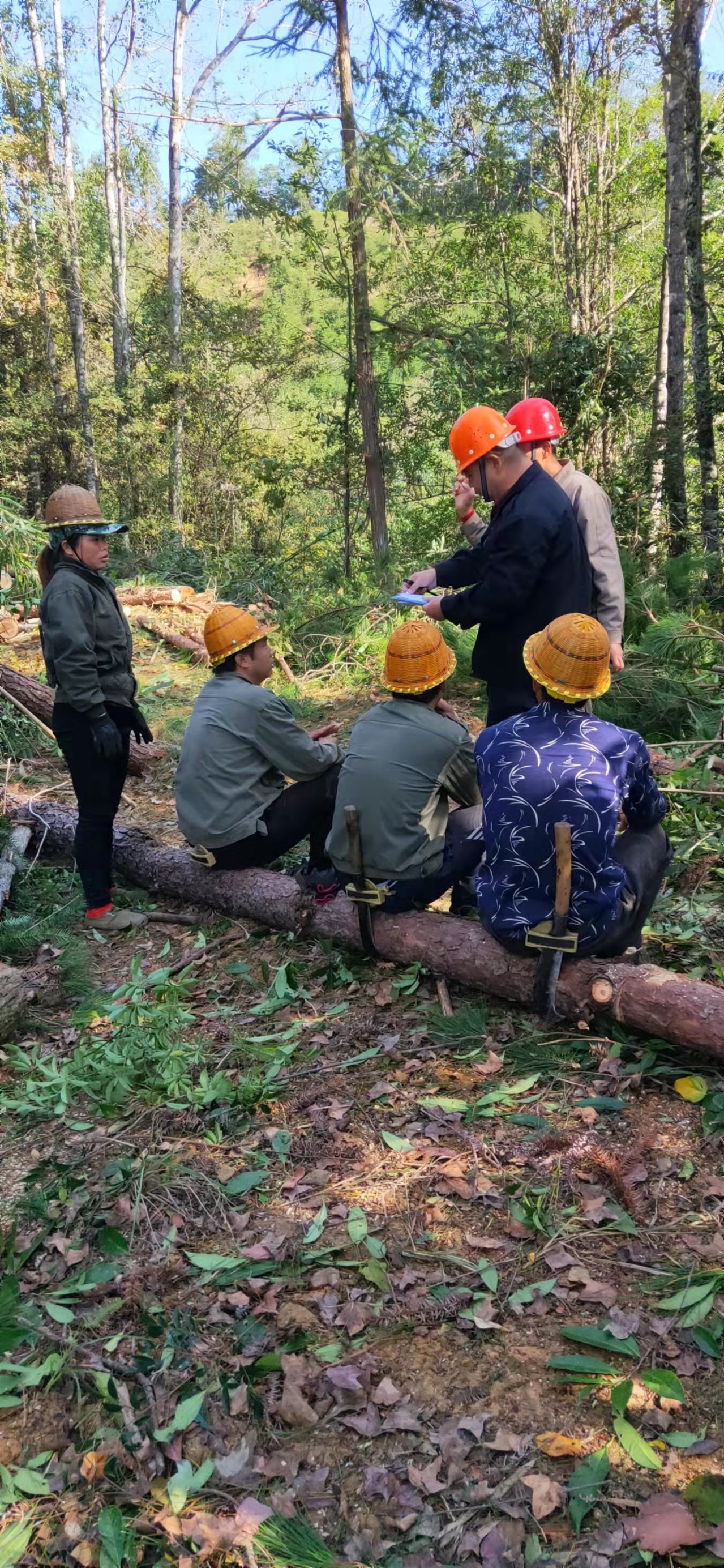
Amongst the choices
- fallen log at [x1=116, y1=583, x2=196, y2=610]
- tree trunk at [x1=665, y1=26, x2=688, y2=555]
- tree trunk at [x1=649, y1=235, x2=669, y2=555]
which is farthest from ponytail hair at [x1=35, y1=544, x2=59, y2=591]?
fallen log at [x1=116, y1=583, x2=196, y2=610]

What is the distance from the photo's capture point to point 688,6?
30.0 ft

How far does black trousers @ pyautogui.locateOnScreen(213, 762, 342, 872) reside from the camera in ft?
15.1

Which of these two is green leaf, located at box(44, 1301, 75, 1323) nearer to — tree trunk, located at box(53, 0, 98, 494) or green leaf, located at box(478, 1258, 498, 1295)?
green leaf, located at box(478, 1258, 498, 1295)

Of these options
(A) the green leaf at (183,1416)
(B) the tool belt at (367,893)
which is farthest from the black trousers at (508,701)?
(A) the green leaf at (183,1416)

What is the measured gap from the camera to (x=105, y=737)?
464cm

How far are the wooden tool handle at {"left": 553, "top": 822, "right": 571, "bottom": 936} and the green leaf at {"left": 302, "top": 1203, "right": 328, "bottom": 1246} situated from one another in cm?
119

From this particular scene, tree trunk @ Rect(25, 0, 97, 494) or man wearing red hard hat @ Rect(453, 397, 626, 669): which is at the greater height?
tree trunk @ Rect(25, 0, 97, 494)

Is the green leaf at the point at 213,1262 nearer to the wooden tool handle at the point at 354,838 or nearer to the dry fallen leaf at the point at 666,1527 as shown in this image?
the dry fallen leaf at the point at 666,1527

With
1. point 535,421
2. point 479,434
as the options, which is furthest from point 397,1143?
point 535,421

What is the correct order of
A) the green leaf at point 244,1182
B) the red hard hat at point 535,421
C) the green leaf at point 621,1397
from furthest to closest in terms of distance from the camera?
the red hard hat at point 535,421 → the green leaf at point 244,1182 → the green leaf at point 621,1397

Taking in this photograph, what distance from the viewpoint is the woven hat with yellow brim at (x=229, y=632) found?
4477 millimetres

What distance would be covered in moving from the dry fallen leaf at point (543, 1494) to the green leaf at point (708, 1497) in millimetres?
240

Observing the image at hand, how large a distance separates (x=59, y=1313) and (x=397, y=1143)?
108cm

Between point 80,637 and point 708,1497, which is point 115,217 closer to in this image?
point 80,637
